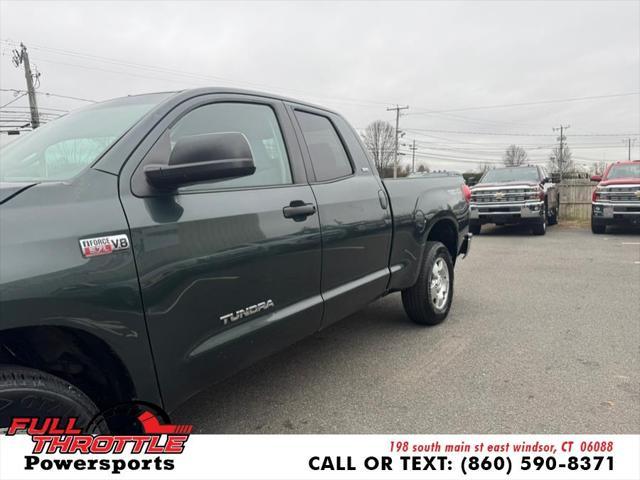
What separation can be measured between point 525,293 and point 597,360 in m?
2.17

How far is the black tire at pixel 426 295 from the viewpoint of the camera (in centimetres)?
403

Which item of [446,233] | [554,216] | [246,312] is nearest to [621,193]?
[554,216]

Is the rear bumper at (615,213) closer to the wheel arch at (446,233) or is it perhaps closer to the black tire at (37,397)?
the wheel arch at (446,233)

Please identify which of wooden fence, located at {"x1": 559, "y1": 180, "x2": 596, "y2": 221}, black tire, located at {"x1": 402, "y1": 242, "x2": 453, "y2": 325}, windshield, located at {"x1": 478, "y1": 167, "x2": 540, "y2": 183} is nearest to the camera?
black tire, located at {"x1": 402, "y1": 242, "x2": 453, "y2": 325}

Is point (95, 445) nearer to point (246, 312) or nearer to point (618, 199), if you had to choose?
point (246, 312)

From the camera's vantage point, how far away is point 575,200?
15.3 meters

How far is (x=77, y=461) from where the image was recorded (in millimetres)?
1595

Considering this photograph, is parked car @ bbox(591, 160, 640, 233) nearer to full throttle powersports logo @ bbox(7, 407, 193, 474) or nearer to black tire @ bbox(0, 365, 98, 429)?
full throttle powersports logo @ bbox(7, 407, 193, 474)

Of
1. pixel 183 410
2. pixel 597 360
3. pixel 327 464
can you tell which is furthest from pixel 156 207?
pixel 597 360

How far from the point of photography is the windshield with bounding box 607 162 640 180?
11520 mm

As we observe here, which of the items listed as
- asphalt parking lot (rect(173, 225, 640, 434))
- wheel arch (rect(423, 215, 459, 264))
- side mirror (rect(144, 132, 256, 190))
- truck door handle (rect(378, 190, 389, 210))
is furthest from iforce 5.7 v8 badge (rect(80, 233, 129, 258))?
wheel arch (rect(423, 215, 459, 264))

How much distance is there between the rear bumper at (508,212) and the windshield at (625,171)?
2.26 metres

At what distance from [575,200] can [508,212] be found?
5488 millimetres

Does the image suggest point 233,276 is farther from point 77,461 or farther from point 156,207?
point 77,461
